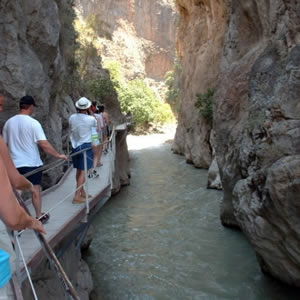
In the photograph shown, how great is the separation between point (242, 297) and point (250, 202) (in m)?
1.94

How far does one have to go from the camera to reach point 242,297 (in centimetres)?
798

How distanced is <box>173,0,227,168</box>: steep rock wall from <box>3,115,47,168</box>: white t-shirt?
56.9 ft

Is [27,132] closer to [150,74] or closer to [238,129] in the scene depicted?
[238,129]

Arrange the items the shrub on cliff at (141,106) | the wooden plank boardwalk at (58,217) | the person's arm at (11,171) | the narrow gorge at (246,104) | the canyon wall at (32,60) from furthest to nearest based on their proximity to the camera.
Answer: the shrub on cliff at (141,106)
the canyon wall at (32,60)
the narrow gorge at (246,104)
the wooden plank boardwalk at (58,217)
the person's arm at (11,171)

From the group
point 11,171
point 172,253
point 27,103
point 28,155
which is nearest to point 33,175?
point 28,155

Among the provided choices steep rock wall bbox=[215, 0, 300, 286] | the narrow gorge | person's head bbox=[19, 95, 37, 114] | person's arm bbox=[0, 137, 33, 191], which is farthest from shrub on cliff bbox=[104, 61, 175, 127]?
person's arm bbox=[0, 137, 33, 191]

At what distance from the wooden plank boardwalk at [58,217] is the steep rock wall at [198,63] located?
572 inches

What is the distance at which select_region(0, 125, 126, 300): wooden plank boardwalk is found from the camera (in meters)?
4.14

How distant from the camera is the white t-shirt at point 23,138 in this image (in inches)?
199

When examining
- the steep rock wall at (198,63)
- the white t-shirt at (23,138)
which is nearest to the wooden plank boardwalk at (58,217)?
the white t-shirt at (23,138)

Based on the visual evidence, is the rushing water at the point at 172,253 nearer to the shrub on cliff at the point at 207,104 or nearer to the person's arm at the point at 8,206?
the shrub on cliff at the point at 207,104

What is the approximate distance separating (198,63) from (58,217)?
21850mm

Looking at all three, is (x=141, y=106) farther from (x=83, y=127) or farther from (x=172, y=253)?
(x=83, y=127)

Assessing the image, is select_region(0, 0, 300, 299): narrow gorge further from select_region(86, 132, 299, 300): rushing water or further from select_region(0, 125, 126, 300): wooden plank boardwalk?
select_region(0, 125, 126, 300): wooden plank boardwalk
